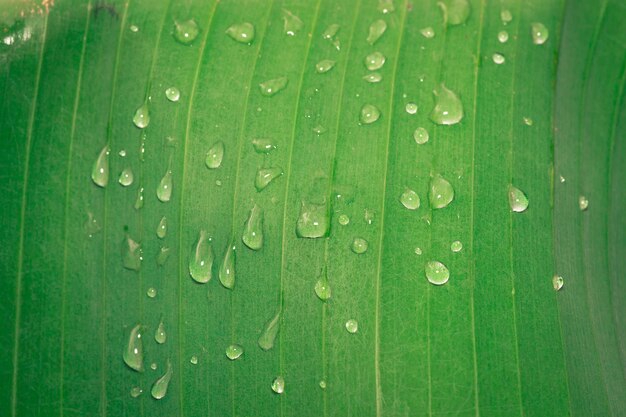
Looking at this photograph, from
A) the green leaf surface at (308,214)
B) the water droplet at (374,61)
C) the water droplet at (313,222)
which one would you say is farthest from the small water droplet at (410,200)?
the water droplet at (374,61)

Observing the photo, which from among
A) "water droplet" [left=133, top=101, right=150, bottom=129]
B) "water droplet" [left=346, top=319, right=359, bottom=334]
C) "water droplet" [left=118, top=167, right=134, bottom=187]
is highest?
"water droplet" [left=133, top=101, right=150, bottom=129]

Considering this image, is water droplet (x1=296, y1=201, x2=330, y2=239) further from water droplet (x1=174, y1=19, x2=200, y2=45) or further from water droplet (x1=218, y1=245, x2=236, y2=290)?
water droplet (x1=174, y1=19, x2=200, y2=45)

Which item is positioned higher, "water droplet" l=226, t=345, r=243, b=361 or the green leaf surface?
the green leaf surface

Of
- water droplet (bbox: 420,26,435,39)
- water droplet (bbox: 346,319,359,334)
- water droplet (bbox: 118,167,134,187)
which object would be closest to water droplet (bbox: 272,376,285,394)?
water droplet (bbox: 346,319,359,334)

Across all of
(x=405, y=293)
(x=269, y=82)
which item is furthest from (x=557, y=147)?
(x=269, y=82)

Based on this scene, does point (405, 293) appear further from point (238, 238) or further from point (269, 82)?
point (269, 82)

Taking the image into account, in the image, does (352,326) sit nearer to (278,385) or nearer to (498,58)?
(278,385)
